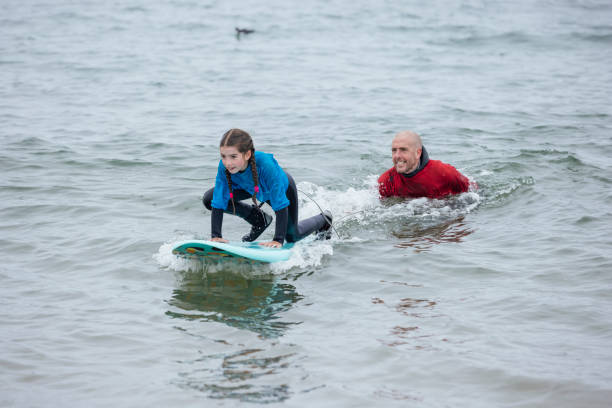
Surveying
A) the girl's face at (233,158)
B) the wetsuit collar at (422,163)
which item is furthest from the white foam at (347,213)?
the girl's face at (233,158)

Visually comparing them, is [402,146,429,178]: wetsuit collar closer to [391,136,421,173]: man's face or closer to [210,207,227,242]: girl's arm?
[391,136,421,173]: man's face

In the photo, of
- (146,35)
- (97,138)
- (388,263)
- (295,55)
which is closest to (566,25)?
(295,55)

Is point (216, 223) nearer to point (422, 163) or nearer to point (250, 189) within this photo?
point (250, 189)

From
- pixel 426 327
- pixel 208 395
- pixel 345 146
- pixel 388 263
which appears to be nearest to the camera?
pixel 208 395

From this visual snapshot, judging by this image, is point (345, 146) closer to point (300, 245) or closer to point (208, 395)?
point (300, 245)

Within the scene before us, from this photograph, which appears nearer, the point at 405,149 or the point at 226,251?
the point at 226,251

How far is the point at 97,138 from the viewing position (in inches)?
480

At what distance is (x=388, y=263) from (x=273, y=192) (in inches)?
56.9

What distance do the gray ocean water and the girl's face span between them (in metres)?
1.08

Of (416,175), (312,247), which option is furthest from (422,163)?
(312,247)

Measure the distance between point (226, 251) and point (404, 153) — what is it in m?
2.97

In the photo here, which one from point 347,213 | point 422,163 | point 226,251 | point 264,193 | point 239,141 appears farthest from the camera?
point 347,213

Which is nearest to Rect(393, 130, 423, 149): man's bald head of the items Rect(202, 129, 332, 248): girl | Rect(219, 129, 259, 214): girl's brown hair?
Rect(202, 129, 332, 248): girl

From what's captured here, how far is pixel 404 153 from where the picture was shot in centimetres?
818
